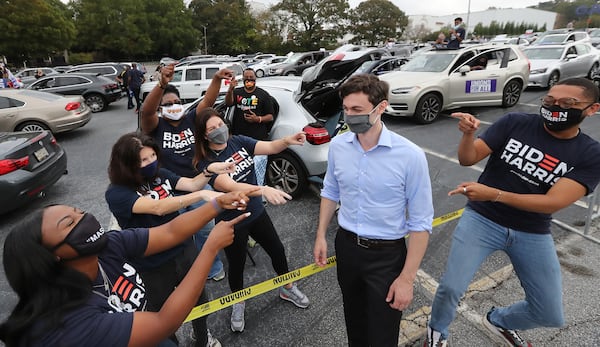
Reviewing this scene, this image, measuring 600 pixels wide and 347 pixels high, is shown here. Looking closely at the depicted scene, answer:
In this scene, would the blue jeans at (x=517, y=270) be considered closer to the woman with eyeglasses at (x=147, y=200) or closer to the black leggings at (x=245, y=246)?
the black leggings at (x=245, y=246)

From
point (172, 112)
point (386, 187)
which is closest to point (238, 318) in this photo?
point (386, 187)

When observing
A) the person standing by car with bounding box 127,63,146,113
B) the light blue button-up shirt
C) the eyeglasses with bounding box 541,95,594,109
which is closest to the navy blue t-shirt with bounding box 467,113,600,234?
the eyeglasses with bounding box 541,95,594,109

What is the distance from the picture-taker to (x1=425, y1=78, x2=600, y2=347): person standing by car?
1854 mm

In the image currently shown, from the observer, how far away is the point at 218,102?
5.20m

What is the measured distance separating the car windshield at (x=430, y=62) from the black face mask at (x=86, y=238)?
853cm

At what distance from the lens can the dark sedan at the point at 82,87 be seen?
12.0m

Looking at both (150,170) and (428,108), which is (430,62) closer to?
(428,108)

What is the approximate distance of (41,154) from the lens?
4.85 meters

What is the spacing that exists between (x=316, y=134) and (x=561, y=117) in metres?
2.63

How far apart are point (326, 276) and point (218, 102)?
131 inches

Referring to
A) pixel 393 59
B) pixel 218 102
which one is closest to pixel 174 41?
pixel 393 59

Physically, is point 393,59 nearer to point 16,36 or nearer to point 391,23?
point 16,36

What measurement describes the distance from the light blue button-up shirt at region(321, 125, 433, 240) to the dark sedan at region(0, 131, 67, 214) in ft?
15.4

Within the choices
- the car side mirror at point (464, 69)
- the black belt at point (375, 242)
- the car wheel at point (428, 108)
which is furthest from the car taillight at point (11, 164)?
the car side mirror at point (464, 69)
